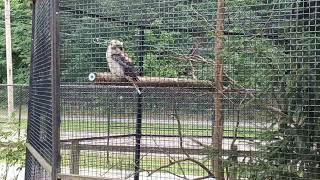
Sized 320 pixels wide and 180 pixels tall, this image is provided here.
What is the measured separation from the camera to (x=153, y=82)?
3.98m

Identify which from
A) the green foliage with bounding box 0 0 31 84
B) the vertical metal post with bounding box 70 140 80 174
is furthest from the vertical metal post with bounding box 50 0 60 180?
the green foliage with bounding box 0 0 31 84

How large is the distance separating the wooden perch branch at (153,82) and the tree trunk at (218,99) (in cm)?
14

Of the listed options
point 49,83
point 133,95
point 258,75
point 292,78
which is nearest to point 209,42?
point 258,75

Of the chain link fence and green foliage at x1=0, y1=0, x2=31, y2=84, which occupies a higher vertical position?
green foliage at x1=0, y1=0, x2=31, y2=84

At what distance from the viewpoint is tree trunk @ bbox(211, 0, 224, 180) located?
3.38 metres

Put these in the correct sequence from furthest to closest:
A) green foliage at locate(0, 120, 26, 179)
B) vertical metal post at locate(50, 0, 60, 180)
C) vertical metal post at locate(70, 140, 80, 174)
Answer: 1. green foliage at locate(0, 120, 26, 179)
2. vertical metal post at locate(70, 140, 80, 174)
3. vertical metal post at locate(50, 0, 60, 180)

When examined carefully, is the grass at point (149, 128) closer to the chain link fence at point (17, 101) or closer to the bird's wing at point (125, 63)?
the bird's wing at point (125, 63)

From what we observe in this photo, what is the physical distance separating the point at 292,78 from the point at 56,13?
6.76 feet

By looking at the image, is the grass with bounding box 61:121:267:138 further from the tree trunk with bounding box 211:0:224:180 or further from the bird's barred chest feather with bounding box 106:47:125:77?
the bird's barred chest feather with bounding box 106:47:125:77

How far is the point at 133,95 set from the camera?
455cm

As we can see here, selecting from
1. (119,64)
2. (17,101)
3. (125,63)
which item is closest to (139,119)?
(125,63)

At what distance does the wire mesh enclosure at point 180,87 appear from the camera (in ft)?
10.1

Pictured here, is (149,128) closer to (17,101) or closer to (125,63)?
(125,63)

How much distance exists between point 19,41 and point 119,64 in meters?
24.5
